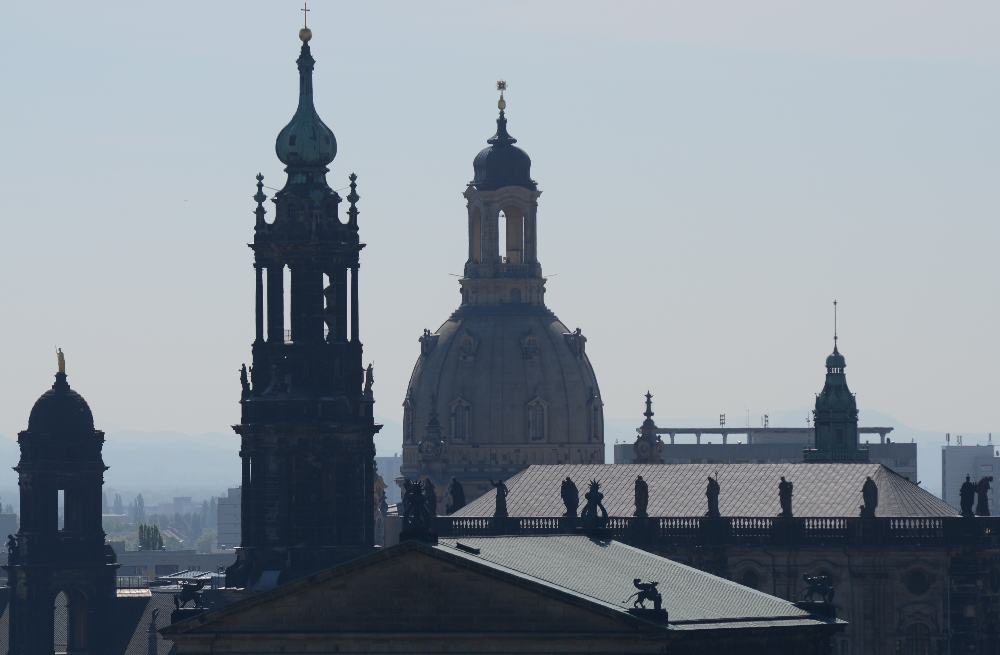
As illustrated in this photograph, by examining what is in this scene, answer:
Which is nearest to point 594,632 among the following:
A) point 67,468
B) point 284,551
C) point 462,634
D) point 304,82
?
point 462,634

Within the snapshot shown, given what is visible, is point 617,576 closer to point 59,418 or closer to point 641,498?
point 641,498

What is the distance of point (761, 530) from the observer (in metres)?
168

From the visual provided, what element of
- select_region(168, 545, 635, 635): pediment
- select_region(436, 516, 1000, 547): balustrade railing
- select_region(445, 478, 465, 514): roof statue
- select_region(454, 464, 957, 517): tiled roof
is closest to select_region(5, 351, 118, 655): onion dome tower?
select_region(445, 478, 465, 514): roof statue

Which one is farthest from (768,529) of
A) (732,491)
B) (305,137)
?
(305,137)

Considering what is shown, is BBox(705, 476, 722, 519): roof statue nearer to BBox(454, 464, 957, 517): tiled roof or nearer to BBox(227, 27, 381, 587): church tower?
BBox(454, 464, 957, 517): tiled roof

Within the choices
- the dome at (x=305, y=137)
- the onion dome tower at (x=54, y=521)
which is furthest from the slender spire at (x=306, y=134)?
the onion dome tower at (x=54, y=521)

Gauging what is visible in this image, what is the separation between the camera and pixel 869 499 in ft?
542

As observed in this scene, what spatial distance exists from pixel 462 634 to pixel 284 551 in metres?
43.0

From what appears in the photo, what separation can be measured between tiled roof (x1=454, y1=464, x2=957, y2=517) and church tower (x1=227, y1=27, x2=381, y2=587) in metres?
14.5

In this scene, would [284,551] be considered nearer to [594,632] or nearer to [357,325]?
Result: [357,325]

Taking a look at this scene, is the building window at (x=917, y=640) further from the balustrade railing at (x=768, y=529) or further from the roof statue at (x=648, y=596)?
the roof statue at (x=648, y=596)

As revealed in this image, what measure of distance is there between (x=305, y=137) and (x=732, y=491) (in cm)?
2483

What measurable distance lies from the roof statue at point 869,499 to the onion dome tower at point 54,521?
39083 mm

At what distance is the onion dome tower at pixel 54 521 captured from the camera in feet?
612
